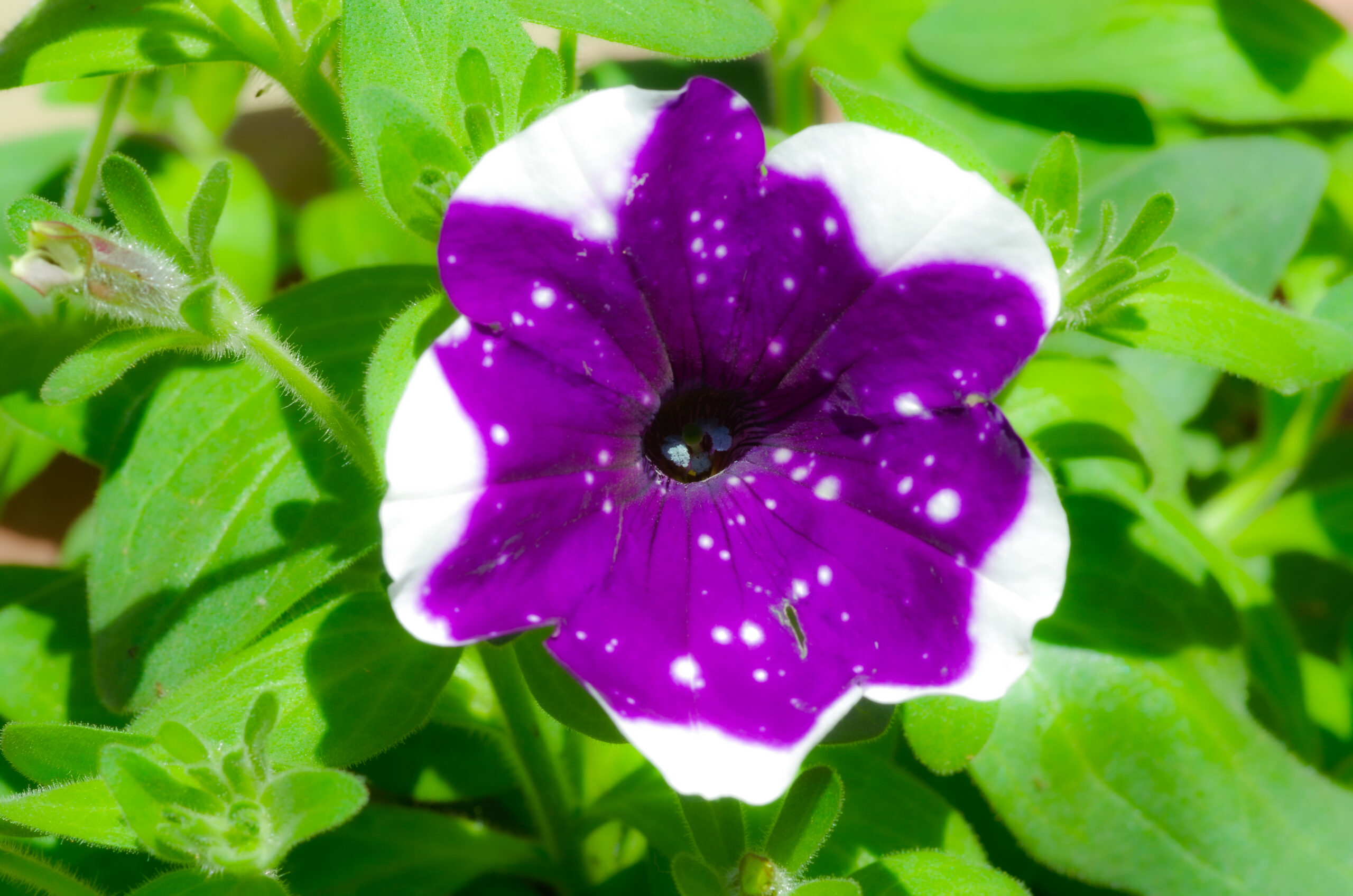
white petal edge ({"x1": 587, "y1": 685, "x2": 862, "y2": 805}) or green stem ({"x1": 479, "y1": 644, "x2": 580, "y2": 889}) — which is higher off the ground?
white petal edge ({"x1": 587, "y1": 685, "x2": 862, "y2": 805})

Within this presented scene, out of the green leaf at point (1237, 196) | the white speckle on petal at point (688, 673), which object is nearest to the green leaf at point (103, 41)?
the white speckle on petal at point (688, 673)

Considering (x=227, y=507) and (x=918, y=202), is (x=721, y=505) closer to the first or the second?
(x=918, y=202)

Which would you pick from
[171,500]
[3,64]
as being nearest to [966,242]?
[171,500]

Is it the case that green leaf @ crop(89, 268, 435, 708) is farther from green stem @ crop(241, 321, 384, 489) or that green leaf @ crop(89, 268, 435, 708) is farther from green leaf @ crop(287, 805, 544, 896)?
green leaf @ crop(287, 805, 544, 896)

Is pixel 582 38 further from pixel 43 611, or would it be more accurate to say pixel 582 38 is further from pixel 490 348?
pixel 490 348

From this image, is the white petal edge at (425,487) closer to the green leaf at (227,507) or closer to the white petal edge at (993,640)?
the white petal edge at (993,640)

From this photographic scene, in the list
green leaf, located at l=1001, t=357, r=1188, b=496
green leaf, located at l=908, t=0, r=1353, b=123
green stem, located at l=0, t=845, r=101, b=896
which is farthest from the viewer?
green leaf, located at l=908, t=0, r=1353, b=123

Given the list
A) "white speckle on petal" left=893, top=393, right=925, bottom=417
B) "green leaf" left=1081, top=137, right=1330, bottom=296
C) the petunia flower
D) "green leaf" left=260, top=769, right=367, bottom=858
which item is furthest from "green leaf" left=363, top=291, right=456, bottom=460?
"green leaf" left=1081, top=137, right=1330, bottom=296
